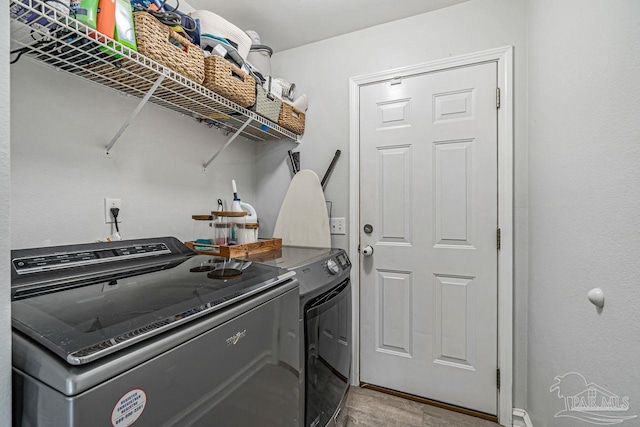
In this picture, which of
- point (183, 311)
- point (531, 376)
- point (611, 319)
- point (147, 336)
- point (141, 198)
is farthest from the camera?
point (531, 376)

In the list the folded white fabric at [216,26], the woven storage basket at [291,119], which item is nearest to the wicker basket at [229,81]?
the folded white fabric at [216,26]

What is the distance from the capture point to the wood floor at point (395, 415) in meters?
1.66

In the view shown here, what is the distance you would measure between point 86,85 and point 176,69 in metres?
0.42

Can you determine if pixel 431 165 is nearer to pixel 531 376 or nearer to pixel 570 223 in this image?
pixel 570 223

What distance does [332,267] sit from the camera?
145 centimetres

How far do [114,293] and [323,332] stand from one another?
829 millimetres

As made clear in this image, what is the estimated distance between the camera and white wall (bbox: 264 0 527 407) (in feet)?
5.41

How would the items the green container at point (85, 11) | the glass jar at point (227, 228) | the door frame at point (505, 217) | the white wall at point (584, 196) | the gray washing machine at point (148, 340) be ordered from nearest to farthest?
the gray washing machine at point (148, 340), the white wall at point (584, 196), the green container at point (85, 11), the glass jar at point (227, 228), the door frame at point (505, 217)

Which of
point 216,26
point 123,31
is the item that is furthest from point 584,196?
point 216,26

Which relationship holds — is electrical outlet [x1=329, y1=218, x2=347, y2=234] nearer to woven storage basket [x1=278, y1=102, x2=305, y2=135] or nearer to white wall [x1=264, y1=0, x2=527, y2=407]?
white wall [x1=264, y1=0, x2=527, y2=407]

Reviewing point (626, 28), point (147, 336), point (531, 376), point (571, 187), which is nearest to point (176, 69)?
point (147, 336)

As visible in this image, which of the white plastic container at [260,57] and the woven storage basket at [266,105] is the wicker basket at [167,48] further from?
the white plastic container at [260,57]

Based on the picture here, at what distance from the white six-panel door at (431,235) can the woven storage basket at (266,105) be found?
0.59 metres

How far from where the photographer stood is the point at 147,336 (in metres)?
0.56
